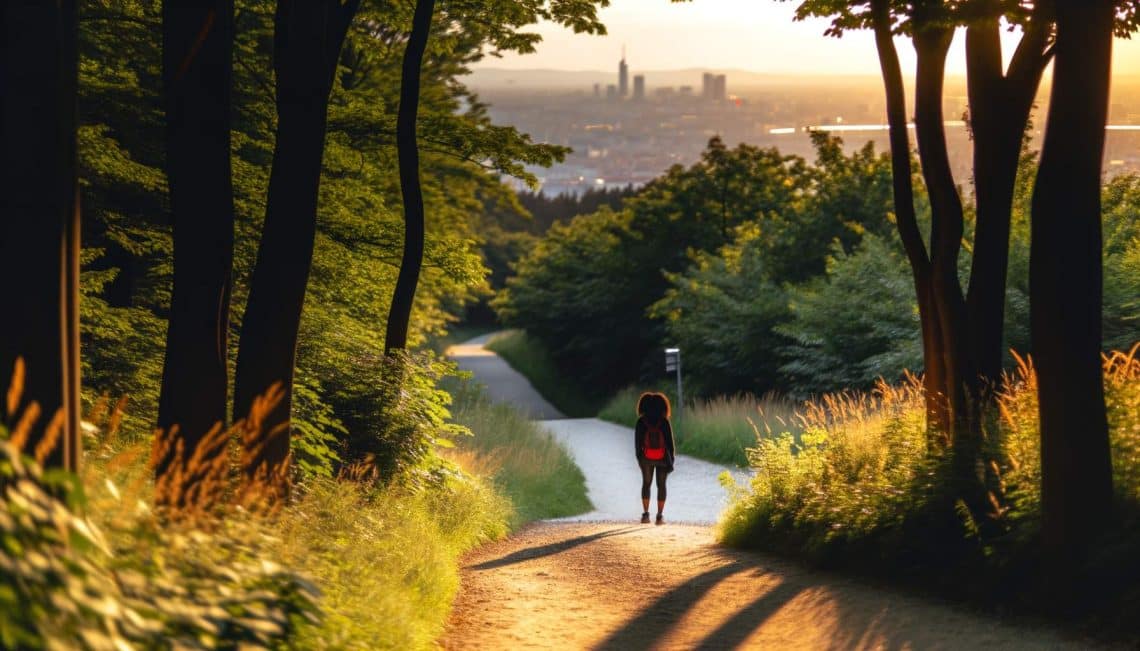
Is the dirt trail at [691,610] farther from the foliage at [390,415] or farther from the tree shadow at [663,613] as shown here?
the foliage at [390,415]

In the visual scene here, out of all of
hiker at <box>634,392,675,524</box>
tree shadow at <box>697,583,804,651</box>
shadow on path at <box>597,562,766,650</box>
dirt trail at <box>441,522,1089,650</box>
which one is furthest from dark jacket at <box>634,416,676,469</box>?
tree shadow at <box>697,583,804,651</box>

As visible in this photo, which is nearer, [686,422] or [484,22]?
[484,22]

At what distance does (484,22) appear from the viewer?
19.6 meters

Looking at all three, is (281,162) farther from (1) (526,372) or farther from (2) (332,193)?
(1) (526,372)

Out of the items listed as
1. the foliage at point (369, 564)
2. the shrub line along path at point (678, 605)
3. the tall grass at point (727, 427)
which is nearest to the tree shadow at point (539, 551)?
the shrub line along path at point (678, 605)

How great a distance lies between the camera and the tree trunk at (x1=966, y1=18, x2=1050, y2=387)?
12.6 metres

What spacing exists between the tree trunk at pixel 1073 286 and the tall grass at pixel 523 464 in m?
11.2

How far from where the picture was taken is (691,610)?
1005 cm

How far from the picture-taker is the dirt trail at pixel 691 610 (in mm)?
8562

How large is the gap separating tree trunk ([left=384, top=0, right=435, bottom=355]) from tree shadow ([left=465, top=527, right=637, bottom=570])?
3.92 metres

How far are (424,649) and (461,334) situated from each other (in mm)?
101175

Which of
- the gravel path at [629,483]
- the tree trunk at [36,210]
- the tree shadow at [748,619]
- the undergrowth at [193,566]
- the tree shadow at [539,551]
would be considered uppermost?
the tree trunk at [36,210]

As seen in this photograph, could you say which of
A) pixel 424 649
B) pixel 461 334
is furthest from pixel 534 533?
pixel 461 334

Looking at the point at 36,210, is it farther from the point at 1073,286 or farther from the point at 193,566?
the point at 1073,286
